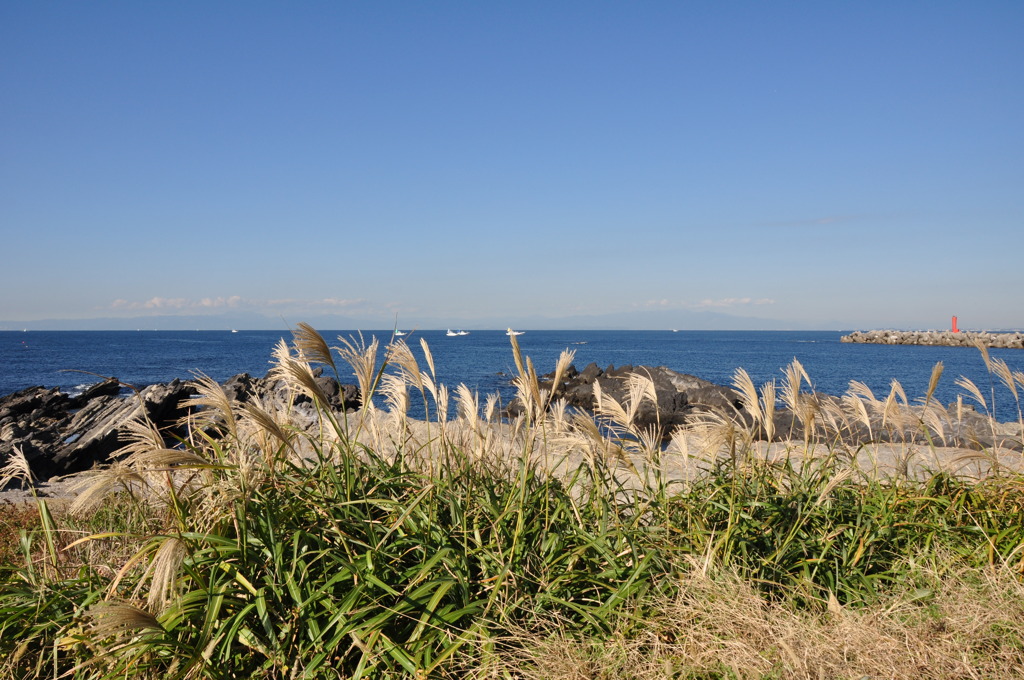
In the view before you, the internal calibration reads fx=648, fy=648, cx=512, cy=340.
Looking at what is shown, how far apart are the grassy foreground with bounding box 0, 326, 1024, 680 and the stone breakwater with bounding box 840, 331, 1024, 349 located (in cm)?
8755

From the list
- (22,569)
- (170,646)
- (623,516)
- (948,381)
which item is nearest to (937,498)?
(623,516)

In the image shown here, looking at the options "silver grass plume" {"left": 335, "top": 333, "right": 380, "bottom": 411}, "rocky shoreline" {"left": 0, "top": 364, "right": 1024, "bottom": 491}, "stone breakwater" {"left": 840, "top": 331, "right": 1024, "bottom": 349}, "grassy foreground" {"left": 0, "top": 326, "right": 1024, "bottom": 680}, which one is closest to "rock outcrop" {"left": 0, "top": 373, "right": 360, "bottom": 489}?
"rocky shoreline" {"left": 0, "top": 364, "right": 1024, "bottom": 491}

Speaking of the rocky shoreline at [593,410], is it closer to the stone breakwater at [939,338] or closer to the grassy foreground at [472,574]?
the grassy foreground at [472,574]

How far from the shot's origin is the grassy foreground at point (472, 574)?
3189 mm

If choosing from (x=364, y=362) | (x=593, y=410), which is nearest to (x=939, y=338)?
(x=593, y=410)

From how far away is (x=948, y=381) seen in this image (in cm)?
3866

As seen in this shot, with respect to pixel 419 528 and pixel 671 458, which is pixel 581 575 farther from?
pixel 671 458

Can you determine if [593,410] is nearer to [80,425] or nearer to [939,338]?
[80,425]

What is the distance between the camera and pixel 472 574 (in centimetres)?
377

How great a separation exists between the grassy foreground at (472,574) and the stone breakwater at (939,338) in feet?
287

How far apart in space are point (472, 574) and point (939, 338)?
116279mm

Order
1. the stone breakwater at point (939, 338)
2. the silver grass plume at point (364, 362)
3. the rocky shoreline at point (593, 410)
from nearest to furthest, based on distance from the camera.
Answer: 1. the silver grass plume at point (364, 362)
2. the rocky shoreline at point (593, 410)
3. the stone breakwater at point (939, 338)

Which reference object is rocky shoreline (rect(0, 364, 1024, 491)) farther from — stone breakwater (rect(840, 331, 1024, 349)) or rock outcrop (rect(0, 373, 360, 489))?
stone breakwater (rect(840, 331, 1024, 349))

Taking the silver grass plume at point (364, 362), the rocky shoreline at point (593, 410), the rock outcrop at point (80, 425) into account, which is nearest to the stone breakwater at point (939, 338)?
the rocky shoreline at point (593, 410)
